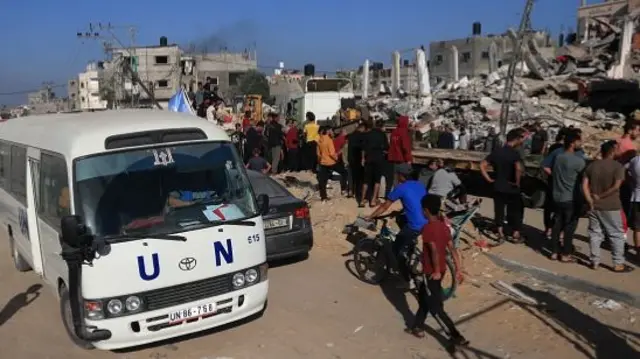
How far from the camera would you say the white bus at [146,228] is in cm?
533

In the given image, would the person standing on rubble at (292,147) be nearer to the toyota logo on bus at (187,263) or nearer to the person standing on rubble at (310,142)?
the person standing on rubble at (310,142)

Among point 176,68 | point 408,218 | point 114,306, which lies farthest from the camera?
point 176,68

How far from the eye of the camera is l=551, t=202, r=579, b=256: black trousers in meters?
8.31

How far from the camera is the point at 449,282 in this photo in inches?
287

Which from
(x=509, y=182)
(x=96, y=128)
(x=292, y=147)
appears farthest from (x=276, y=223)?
(x=292, y=147)

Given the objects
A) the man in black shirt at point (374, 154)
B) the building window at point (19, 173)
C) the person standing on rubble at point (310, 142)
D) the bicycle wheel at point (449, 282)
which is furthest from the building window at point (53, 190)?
the person standing on rubble at point (310, 142)

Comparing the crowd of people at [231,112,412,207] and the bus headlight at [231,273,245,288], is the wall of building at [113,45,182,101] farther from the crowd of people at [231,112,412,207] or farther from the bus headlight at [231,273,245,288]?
the bus headlight at [231,273,245,288]

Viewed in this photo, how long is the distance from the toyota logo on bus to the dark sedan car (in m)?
2.90

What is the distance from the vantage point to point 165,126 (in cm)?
609

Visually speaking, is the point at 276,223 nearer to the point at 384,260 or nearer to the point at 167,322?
the point at 384,260

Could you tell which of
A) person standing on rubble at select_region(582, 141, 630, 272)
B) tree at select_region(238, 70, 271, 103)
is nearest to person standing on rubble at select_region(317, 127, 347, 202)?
person standing on rubble at select_region(582, 141, 630, 272)

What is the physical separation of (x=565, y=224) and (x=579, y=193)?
485 millimetres

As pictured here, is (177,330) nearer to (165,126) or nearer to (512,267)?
(165,126)

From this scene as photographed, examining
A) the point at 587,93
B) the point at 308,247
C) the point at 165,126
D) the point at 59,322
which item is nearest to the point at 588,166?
the point at 308,247
